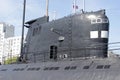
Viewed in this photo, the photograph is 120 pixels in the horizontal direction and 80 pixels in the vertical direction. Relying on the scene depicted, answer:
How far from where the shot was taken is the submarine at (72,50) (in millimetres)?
13443

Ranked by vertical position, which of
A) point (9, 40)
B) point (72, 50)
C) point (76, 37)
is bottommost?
point (72, 50)

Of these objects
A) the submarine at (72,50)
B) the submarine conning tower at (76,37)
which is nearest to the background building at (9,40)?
the submarine at (72,50)

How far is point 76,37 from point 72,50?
2.43 feet

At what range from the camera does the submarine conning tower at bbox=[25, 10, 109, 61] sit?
15898 millimetres

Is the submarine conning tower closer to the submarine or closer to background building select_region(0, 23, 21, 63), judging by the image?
the submarine

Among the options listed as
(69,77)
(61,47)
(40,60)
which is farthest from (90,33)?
(40,60)

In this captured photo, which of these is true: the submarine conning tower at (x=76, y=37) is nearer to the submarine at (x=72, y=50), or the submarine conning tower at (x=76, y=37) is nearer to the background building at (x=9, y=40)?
the submarine at (x=72, y=50)

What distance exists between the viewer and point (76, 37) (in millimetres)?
16516

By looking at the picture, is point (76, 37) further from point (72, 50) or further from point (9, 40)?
point (9, 40)

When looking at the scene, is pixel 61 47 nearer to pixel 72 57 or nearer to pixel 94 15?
pixel 72 57

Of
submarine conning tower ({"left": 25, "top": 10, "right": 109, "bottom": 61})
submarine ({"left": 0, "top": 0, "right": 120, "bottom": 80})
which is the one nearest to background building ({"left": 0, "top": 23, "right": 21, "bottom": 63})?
submarine ({"left": 0, "top": 0, "right": 120, "bottom": 80})

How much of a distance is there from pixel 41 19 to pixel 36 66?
4219mm

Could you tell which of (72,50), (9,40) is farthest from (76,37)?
(9,40)

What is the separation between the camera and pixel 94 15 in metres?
16.3
